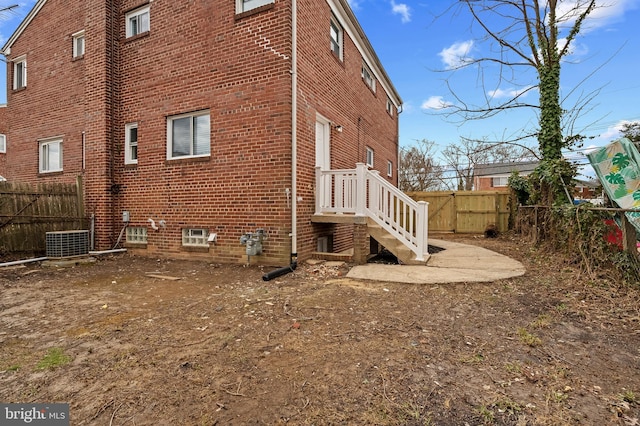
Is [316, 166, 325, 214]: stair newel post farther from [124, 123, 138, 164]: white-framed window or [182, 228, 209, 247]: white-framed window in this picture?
[124, 123, 138, 164]: white-framed window

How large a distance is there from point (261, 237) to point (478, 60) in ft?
27.3

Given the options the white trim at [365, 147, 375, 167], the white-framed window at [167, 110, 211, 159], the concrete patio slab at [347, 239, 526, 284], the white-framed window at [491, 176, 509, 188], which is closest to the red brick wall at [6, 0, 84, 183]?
the white-framed window at [167, 110, 211, 159]

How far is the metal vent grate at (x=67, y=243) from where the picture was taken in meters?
7.44

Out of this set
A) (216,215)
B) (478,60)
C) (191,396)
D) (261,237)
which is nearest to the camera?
(191,396)

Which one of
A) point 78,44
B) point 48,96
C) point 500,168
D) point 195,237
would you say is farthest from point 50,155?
point 500,168

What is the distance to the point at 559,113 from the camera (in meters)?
8.57

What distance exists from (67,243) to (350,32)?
956cm

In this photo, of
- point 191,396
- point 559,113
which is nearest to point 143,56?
point 191,396

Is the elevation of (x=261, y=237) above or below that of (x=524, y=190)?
below

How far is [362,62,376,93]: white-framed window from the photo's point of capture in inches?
463

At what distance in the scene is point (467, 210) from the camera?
→ 46.0ft

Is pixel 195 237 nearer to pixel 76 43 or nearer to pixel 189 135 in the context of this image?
pixel 189 135

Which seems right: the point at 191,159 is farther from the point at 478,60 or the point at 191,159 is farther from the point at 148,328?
the point at 478,60

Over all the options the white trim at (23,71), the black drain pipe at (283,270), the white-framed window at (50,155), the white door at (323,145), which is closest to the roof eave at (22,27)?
the white trim at (23,71)
